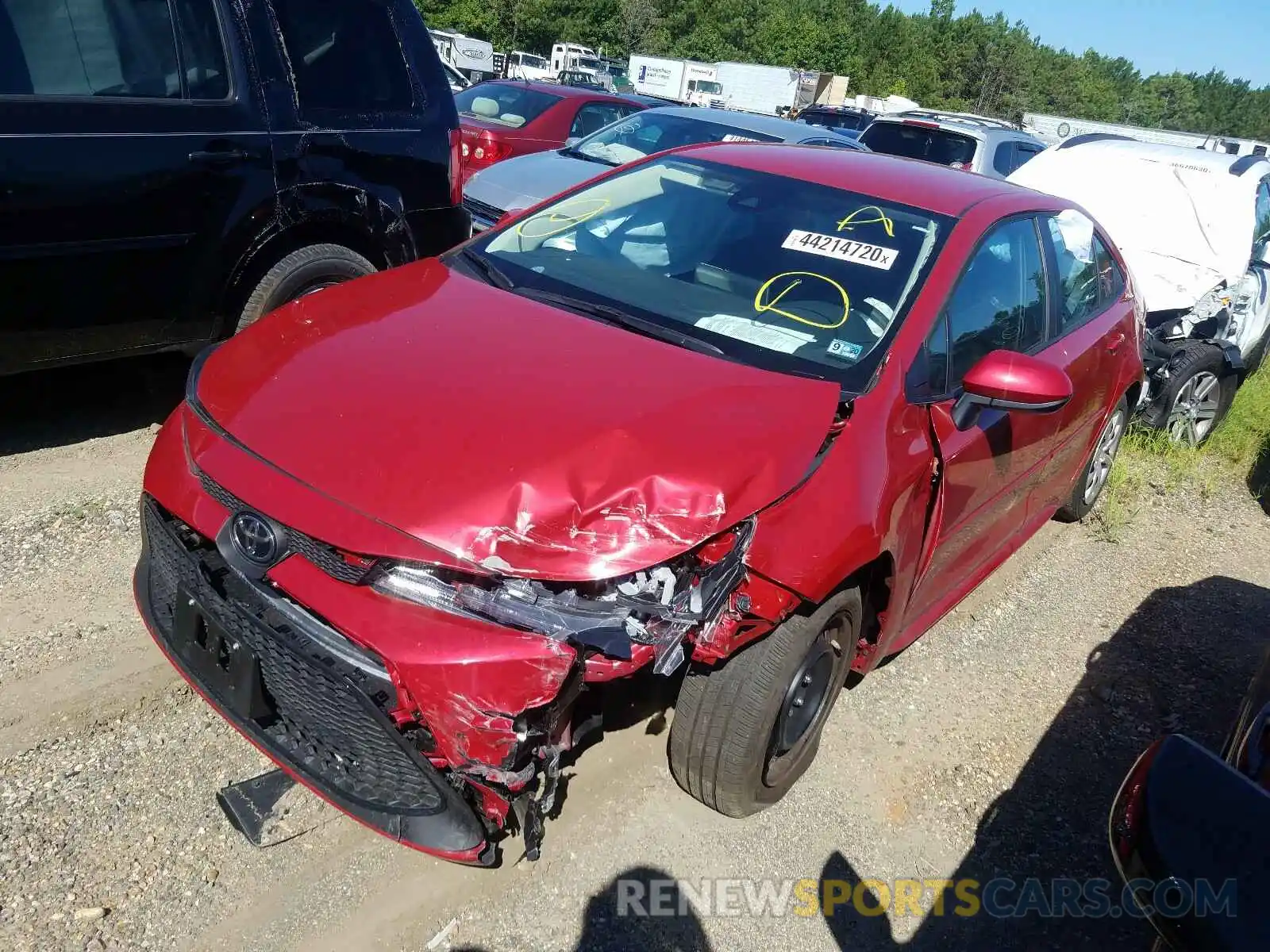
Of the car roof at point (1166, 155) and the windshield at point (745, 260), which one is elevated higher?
the windshield at point (745, 260)

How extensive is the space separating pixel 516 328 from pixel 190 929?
1.70 meters

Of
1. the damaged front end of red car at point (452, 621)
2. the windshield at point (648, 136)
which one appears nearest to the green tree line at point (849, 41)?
the windshield at point (648, 136)

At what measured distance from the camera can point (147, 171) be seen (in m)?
3.56

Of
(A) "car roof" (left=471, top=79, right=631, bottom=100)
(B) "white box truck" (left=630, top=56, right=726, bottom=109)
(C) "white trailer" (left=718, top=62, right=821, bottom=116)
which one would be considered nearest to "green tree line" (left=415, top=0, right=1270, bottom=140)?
(B) "white box truck" (left=630, top=56, right=726, bottom=109)

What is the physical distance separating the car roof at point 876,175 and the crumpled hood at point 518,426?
1042 mm

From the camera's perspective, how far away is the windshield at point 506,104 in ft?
32.0

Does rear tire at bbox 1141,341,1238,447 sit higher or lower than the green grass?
higher

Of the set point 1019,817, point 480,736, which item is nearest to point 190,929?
point 480,736

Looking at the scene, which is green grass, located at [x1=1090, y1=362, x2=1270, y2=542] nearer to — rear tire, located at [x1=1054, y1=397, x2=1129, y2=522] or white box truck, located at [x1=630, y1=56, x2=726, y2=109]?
rear tire, located at [x1=1054, y1=397, x2=1129, y2=522]

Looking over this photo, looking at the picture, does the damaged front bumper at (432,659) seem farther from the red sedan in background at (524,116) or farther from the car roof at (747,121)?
the red sedan in background at (524,116)

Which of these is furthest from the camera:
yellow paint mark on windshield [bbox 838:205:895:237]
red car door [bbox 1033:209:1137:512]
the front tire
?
red car door [bbox 1033:209:1137:512]

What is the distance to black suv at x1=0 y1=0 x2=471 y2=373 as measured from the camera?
333 centimetres

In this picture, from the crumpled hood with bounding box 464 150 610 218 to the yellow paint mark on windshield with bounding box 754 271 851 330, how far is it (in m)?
4.11

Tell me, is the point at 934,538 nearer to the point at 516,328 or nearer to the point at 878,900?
the point at 878,900
